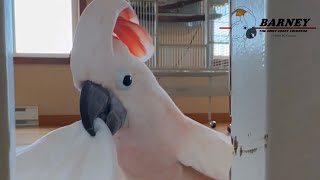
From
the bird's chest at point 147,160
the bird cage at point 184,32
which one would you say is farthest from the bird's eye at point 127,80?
the bird cage at point 184,32

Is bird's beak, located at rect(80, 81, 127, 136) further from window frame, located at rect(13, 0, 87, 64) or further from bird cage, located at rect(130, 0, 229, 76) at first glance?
window frame, located at rect(13, 0, 87, 64)

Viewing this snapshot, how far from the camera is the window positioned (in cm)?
330

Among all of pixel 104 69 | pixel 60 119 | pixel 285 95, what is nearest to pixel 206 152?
pixel 104 69

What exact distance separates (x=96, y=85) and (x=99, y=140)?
13 cm

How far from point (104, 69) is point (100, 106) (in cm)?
7

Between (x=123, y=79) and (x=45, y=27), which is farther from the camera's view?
(x=45, y=27)

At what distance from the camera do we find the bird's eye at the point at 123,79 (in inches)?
29.2

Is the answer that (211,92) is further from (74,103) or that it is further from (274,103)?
(274,103)

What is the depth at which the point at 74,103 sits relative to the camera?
131 inches

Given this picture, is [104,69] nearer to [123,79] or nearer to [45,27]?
[123,79]

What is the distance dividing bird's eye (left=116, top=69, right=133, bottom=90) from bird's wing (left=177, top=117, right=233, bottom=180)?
146mm

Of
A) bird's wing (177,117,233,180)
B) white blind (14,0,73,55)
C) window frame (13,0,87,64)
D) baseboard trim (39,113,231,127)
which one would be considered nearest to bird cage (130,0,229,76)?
baseboard trim (39,113,231,127)

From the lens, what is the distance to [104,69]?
72 centimetres

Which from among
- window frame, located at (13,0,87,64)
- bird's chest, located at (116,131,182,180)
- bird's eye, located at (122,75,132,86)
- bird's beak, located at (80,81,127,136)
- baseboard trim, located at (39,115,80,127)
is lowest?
baseboard trim, located at (39,115,80,127)
